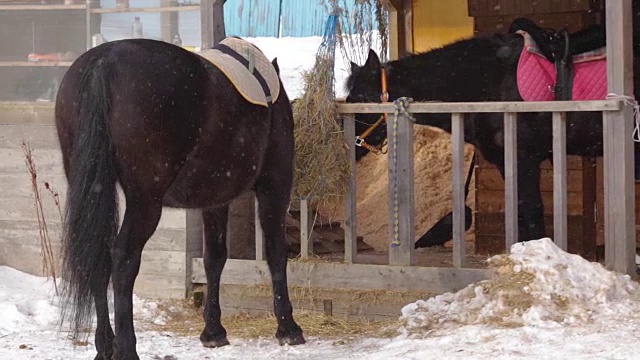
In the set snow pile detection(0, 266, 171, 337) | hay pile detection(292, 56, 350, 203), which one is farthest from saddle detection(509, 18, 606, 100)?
snow pile detection(0, 266, 171, 337)

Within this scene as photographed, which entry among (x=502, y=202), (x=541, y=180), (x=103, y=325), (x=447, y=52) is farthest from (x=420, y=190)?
(x=103, y=325)

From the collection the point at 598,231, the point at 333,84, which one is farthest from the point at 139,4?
the point at 598,231

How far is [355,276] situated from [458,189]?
945mm

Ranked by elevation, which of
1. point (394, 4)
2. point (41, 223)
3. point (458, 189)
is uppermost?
point (394, 4)

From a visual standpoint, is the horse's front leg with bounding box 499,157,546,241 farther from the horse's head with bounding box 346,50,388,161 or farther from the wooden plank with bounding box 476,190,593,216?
the horse's head with bounding box 346,50,388,161

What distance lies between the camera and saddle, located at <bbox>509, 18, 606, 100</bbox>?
6.99m

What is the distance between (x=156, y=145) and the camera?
4953 mm

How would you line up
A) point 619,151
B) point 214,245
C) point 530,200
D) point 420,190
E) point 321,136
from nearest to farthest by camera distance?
point 619,151
point 214,245
point 321,136
point 530,200
point 420,190

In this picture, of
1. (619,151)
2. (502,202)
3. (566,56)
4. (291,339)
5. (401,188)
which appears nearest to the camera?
(291,339)

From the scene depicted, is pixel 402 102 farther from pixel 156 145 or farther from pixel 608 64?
pixel 156 145

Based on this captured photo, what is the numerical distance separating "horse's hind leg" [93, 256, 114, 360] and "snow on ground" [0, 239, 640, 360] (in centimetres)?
44

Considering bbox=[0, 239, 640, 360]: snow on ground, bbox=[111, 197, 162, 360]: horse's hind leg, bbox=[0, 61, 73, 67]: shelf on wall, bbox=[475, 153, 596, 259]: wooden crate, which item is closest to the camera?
bbox=[111, 197, 162, 360]: horse's hind leg

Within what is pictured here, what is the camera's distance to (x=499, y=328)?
18.4ft

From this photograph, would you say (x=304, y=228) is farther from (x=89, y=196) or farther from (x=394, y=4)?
(x=394, y=4)
